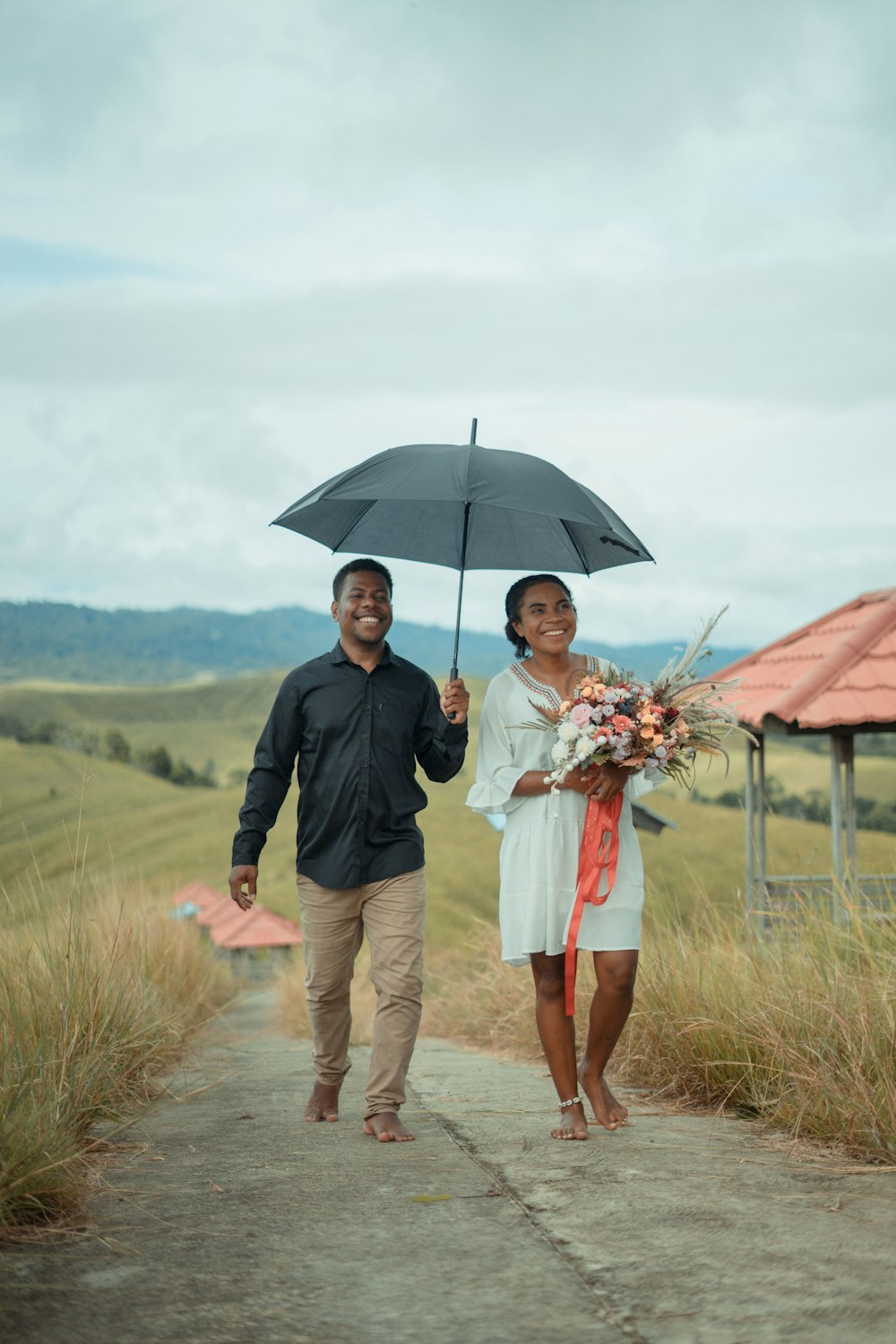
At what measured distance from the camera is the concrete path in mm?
2826

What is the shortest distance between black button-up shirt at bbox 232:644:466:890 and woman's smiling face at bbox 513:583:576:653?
517 millimetres

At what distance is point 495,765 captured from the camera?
5191mm

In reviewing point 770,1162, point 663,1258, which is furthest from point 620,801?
point 663,1258

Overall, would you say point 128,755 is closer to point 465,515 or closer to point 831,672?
point 831,672

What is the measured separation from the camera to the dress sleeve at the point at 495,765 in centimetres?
511

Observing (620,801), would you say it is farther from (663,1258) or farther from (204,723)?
(204,723)

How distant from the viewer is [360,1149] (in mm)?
4703

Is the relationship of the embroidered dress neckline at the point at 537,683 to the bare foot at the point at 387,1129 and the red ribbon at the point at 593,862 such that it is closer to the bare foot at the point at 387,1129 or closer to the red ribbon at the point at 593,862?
the red ribbon at the point at 593,862

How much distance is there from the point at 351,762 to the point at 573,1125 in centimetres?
161

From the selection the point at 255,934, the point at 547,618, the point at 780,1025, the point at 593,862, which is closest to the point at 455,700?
the point at 547,618

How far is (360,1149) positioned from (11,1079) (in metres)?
1.22

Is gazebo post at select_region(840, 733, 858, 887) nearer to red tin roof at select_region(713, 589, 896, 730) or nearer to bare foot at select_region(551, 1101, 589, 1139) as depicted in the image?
red tin roof at select_region(713, 589, 896, 730)

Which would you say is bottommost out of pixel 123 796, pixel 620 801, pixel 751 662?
pixel 123 796

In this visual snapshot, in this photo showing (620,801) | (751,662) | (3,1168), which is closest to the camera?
(3,1168)
